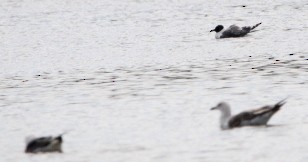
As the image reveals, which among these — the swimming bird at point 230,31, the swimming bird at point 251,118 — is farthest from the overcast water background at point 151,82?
the swimming bird at point 230,31

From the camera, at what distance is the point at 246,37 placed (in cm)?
4278

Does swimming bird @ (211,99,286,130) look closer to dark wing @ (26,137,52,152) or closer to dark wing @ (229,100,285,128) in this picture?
dark wing @ (229,100,285,128)

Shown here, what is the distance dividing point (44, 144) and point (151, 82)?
10.7 metres

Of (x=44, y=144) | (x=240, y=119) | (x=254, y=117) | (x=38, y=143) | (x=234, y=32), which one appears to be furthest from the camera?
(x=234, y=32)

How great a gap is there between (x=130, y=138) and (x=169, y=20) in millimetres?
30865

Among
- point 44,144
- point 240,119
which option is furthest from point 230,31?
point 44,144

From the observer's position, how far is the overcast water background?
19.1m

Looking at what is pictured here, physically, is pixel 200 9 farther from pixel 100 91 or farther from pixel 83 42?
pixel 100 91

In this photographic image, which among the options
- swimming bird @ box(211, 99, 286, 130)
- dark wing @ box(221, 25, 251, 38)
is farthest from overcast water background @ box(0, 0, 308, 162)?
dark wing @ box(221, 25, 251, 38)

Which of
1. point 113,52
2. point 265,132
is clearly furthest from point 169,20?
point 265,132

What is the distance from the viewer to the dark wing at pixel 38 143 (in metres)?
18.7

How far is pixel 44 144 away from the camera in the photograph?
18.8 m

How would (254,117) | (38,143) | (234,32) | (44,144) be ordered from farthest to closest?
(234,32) → (254,117) → (44,144) → (38,143)

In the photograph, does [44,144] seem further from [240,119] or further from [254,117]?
[254,117]
